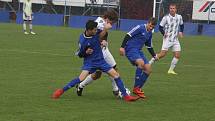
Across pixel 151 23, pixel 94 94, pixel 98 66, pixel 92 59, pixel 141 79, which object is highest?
pixel 151 23

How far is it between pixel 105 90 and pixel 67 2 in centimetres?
4571

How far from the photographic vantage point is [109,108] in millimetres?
9984

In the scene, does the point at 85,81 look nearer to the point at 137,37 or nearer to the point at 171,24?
the point at 137,37

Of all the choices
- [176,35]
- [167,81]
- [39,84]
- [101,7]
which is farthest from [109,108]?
[101,7]

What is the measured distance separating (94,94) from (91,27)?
167 cm

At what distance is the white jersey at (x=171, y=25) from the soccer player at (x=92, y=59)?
6.71m

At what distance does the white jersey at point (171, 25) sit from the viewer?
57.3 ft

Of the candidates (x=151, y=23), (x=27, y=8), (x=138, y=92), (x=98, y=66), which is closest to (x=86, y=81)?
(x=98, y=66)

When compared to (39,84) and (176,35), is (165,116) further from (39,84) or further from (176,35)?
(176,35)

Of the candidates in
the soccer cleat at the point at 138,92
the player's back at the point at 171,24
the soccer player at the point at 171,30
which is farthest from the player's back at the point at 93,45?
the player's back at the point at 171,24

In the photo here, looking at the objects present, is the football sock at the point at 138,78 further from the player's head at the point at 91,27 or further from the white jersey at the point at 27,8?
the white jersey at the point at 27,8

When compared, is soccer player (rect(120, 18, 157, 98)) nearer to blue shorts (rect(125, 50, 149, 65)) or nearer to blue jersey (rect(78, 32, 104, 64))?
blue shorts (rect(125, 50, 149, 65))

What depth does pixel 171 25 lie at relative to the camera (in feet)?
57.3

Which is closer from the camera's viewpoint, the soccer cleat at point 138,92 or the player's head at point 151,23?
the soccer cleat at point 138,92
